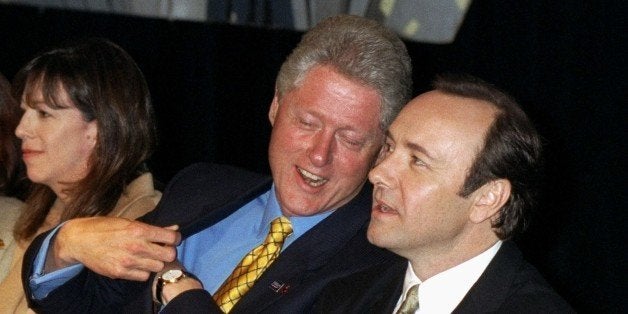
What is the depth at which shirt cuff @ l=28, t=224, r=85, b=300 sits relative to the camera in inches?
93.7

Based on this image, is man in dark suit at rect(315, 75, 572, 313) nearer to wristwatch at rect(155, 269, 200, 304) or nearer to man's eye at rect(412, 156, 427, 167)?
man's eye at rect(412, 156, 427, 167)

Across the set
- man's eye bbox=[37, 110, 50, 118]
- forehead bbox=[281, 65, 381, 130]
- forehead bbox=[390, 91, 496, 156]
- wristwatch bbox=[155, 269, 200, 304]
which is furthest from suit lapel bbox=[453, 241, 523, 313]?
man's eye bbox=[37, 110, 50, 118]

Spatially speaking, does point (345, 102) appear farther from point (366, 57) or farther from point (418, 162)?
Answer: point (418, 162)

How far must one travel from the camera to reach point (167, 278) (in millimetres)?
2186

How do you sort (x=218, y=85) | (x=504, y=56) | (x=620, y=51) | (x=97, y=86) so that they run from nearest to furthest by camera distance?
(x=97, y=86) < (x=620, y=51) < (x=504, y=56) < (x=218, y=85)

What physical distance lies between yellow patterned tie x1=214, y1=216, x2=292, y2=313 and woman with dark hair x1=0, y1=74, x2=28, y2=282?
99cm

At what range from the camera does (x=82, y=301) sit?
2.44 meters

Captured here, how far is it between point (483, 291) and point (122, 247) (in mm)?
784

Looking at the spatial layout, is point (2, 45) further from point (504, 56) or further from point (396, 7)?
point (504, 56)

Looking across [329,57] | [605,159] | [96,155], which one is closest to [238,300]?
[329,57]

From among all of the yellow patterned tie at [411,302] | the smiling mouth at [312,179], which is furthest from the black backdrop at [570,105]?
the yellow patterned tie at [411,302]

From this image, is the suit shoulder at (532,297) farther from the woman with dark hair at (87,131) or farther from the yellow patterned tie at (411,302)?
the woman with dark hair at (87,131)

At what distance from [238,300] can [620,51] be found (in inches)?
62.2

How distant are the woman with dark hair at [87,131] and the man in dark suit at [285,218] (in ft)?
0.98
